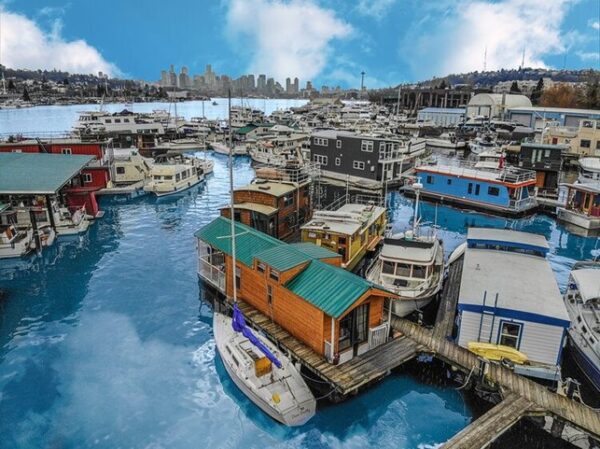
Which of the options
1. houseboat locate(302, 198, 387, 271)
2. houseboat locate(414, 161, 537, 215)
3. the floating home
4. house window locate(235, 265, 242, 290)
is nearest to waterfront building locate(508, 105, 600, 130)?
houseboat locate(414, 161, 537, 215)

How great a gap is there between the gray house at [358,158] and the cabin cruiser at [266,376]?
37.7m

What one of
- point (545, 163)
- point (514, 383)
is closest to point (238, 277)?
point (514, 383)

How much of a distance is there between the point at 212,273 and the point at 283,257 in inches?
280

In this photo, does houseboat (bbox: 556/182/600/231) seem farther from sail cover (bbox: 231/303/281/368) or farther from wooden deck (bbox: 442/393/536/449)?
sail cover (bbox: 231/303/281/368)

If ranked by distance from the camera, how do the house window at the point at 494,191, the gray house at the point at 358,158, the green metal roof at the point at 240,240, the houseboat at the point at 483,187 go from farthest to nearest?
the gray house at the point at 358,158 < the house window at the point at 494,191 < the houseboat at the point at 483,187 < the green metal roof at the point at 240,240

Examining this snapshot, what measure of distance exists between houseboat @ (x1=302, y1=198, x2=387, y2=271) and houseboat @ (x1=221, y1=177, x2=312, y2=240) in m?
3.53

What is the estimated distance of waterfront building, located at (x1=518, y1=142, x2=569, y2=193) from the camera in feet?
164

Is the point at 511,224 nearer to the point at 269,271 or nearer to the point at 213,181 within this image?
the point at 269,271

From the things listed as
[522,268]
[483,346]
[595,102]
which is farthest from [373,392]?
[595,102]

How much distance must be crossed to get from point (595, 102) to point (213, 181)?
100566mm

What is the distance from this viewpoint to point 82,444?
1566cm

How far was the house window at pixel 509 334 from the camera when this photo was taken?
18453 millimetres

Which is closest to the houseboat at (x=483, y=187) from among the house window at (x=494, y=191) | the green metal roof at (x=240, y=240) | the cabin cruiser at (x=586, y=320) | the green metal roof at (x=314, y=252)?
the house window at (x=494, y=191)

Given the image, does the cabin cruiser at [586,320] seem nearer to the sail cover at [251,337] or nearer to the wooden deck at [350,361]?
the wooden deck at [350,361]
